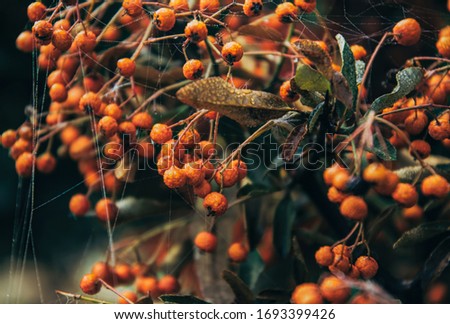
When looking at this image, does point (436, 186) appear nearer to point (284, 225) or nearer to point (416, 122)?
point (416, 122)

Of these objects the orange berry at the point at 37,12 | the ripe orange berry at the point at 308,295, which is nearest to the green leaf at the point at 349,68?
the ripe orange berry at the point at 308,295

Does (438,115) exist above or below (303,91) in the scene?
below

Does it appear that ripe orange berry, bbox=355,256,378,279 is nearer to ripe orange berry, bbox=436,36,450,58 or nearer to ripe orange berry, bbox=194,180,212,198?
ripe orange berry, bbox=194,180,212,198

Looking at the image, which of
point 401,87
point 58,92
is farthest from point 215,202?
point 58,92

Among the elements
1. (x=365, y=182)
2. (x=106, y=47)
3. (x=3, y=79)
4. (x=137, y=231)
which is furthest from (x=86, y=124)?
(x=365, y=182)
